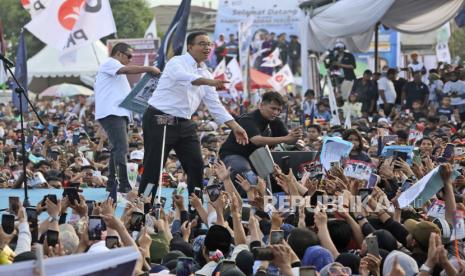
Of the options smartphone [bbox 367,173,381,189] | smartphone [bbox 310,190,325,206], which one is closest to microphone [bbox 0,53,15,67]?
smartphone [bbox 310,190,325,206]

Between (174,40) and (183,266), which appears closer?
(183,266)

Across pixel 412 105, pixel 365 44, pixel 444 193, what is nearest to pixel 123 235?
pixel 444 193

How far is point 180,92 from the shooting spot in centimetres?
1094

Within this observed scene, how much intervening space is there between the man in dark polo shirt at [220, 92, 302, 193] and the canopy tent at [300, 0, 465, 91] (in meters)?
10.9

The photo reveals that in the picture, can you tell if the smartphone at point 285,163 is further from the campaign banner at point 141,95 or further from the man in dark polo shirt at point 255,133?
the campaign banner at point 141,95

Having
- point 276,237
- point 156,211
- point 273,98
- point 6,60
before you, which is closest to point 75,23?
point 6,60

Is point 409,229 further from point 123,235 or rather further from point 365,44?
point 365,44

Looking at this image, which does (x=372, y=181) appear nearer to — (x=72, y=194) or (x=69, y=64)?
(x=72, y=194)

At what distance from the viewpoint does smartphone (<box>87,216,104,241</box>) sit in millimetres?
7445

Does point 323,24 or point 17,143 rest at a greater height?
point 323,24

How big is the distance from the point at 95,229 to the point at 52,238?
0.93ft

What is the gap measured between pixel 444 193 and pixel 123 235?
212 cm

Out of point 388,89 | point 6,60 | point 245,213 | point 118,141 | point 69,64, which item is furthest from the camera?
point 69,64

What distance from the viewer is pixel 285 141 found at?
36.2 ft
